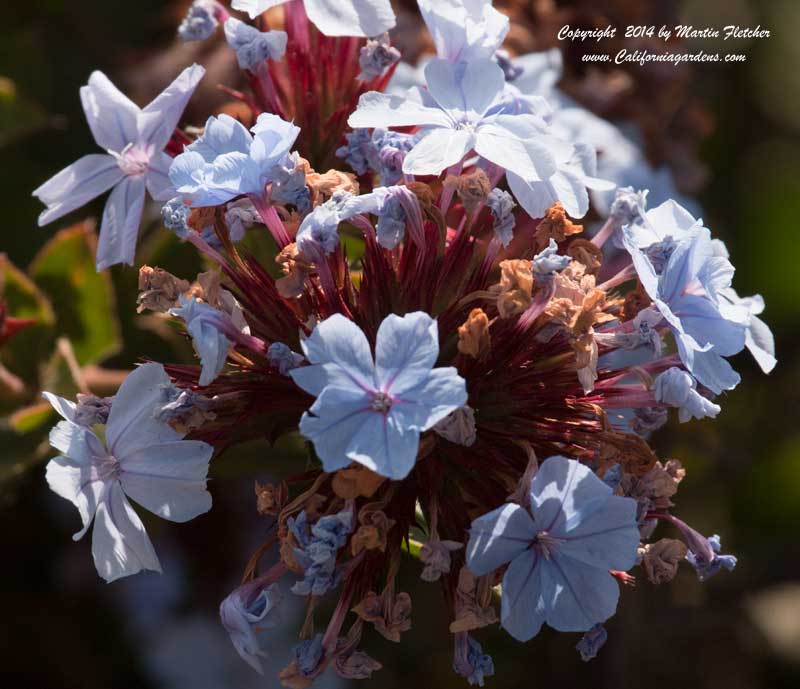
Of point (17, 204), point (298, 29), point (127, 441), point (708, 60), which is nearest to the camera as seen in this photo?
point (127, 441)

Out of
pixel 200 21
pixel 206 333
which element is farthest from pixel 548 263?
pixel 200 21

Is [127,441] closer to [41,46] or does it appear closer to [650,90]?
[41,46]

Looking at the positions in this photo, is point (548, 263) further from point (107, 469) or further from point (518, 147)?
point (107, 469)

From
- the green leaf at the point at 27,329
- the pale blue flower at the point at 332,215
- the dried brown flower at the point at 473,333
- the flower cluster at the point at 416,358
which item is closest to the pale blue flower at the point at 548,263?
the flower cluster at the point at 416,358

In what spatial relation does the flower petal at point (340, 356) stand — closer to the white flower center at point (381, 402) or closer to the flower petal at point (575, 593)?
the white flower center at point (381, 402)

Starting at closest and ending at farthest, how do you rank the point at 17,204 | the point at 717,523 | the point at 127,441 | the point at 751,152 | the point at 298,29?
1. the point at 127,441
2. the point at 298,29
3. the point at 17,204
4. the point at 717,523
5. the point at 751,152

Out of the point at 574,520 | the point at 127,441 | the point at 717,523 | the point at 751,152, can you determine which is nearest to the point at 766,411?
the point at 717,523

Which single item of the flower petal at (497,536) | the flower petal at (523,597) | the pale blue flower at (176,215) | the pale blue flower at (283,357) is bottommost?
the flower petal at (523,597)
